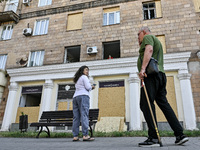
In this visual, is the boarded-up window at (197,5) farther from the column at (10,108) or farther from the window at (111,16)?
the column at (10,108)

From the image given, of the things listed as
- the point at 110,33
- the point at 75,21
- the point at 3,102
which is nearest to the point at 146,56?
the point at 110,33

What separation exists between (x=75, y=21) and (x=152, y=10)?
581cm

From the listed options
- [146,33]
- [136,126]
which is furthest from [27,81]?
[146,33]

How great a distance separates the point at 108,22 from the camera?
1374 centimetres

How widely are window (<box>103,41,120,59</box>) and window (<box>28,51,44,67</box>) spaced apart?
16.0 feet

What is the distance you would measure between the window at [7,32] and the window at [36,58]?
3381 millimetres

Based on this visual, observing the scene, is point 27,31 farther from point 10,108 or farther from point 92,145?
point 92,145

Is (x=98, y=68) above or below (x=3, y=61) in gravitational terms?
below

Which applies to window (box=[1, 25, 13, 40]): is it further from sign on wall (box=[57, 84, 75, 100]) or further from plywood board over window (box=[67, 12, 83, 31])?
sign on wall (box=[57, 84, 75, 100])

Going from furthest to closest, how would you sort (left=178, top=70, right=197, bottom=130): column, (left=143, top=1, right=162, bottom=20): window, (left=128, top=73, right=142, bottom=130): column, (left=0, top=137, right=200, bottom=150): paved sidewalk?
(left=143, top=1, right=162, bottom=20): window
(left=128, top=73, right=142, bottom=130): column
(left=178, top=70, right=197, bottom=130): column
(left=0, top=137, right=200, bottom=150): paved sidewalk

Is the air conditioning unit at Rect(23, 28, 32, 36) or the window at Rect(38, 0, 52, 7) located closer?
the air conditioning unit at Rect(23, 28, 32, 36)

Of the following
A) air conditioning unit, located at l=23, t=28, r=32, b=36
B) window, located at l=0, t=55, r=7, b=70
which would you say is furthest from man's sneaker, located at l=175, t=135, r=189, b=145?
window, located at l=0, t=55, r=7, b=70

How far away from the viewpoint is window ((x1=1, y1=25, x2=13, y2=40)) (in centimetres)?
1588

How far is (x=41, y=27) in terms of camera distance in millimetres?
15195
